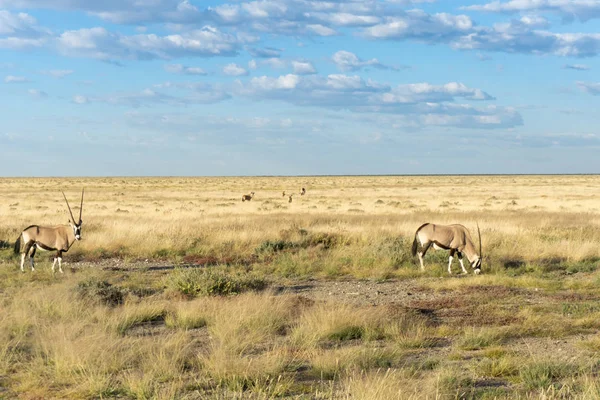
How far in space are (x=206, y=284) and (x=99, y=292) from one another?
2.01m

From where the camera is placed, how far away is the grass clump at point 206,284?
43.3ft

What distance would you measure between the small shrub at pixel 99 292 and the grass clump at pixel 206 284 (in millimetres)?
1158

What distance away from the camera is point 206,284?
43.3 feet

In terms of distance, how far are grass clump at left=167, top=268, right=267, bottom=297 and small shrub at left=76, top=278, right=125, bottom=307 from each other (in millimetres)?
1158

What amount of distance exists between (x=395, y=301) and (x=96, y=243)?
1152 cm

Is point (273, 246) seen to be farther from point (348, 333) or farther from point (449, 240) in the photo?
point (348, 333)

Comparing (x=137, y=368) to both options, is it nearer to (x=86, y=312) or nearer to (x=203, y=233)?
(x=86, y=312)

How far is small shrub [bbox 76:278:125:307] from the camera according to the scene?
12.0 m

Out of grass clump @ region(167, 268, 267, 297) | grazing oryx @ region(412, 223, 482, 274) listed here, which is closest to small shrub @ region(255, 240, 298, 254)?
grazing oryx @ region(412, 223, 482, 274)

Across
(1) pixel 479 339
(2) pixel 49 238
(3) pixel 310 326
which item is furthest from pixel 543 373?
(2) pixel 49 238

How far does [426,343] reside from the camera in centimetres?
922

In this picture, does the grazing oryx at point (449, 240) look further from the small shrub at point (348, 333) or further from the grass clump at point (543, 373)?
the grass clump at point (543, 373)

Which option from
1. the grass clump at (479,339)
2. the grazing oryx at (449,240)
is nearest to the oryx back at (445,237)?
the grazing oryx at (449,240)

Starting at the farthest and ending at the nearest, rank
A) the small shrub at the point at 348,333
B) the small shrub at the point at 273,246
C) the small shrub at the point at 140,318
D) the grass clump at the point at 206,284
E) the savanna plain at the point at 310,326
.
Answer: the small shrub at the point at 273,246 → the grass clump at the point at 206,284 → the small shrub at the point at 140,318 → the small shrub at the point at 348,333 → the savanna plain at the point at 310,326
